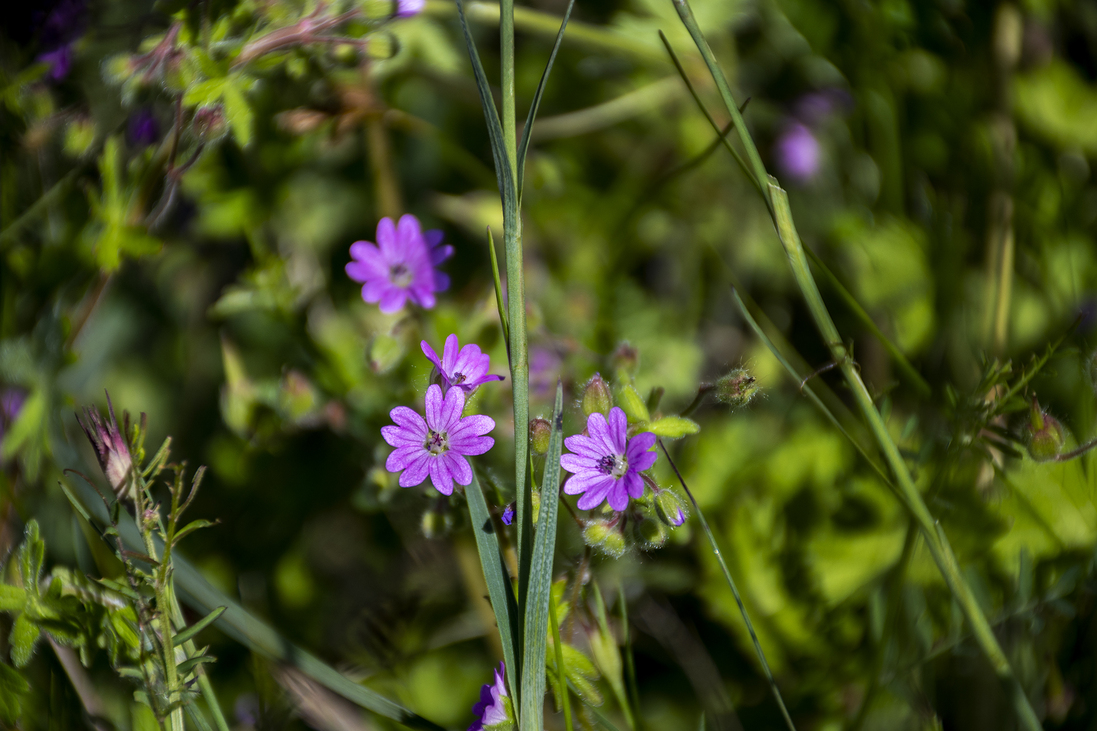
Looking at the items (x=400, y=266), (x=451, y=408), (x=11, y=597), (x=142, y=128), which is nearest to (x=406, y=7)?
(x=400, y=266)

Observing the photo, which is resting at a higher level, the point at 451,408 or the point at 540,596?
the point at 451,408

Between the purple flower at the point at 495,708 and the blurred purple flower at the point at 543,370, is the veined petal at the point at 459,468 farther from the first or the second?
the blurred purple flower at the point at 543,370

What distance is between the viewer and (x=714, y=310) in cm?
276

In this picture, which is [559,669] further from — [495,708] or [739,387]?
[739,387]

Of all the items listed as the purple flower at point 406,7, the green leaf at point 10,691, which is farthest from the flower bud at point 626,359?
the green leaf at point 10,691

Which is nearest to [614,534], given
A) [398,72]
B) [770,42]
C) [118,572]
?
[118,572]

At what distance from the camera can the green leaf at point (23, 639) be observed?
4.35ft

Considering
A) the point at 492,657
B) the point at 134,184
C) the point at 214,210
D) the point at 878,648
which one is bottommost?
the point at 492,657

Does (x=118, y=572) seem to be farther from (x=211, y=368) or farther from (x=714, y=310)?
(x=714, y=310)

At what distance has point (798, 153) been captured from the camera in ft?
9.63

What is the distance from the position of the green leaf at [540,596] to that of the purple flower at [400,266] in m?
0.66

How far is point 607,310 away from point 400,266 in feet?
2.73

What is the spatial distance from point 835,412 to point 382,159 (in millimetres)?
1664

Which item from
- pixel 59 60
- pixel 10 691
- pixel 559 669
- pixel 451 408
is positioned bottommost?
pixel 10 691
